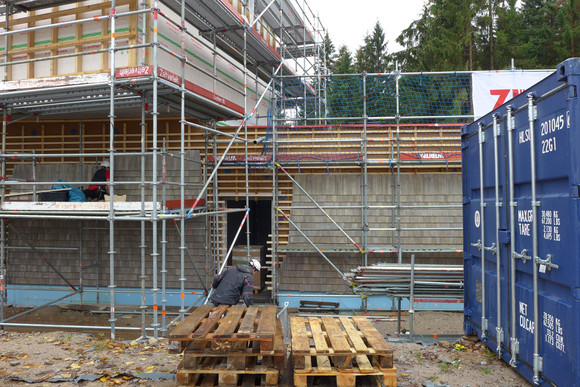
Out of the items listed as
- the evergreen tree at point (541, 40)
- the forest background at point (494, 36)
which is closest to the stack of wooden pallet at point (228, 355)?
the forest background at point (494, 36)

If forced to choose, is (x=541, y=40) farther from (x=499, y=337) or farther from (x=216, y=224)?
(x=499, y=337)

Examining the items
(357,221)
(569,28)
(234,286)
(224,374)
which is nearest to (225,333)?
(224,374)

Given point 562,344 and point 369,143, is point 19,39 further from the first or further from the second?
point 562,344

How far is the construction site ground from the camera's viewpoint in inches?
216

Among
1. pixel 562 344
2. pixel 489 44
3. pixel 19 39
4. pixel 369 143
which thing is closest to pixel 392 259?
pixel 369 143

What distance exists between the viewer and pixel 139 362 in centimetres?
628

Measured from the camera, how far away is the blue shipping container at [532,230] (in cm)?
413

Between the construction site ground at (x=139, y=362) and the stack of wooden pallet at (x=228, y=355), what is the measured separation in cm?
35

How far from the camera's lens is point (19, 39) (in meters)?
9.24

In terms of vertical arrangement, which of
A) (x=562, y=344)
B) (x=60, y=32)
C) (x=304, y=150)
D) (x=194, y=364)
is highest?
(x=60, y=32)

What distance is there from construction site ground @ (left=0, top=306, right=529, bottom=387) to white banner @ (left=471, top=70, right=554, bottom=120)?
240 inches

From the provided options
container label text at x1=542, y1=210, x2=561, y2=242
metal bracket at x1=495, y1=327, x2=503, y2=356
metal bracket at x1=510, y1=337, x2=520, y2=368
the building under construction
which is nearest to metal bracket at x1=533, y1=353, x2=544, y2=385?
metal bracket at x1=510, y1=337, x2=520, y2=368

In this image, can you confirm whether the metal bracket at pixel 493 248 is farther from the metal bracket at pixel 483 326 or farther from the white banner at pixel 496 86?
the white banner at pixel 496 86

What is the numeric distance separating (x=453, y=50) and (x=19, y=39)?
19.1m
